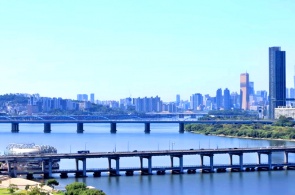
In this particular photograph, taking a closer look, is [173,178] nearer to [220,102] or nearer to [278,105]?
[278,105]

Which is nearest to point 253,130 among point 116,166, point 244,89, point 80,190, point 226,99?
point 116,166

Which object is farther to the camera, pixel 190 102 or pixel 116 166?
pixel 190 102

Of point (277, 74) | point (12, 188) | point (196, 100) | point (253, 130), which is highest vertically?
point (277, 74)

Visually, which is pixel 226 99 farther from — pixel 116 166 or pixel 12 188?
pixel 12 188

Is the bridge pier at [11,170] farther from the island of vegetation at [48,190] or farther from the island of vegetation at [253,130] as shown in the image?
the island of vegetation at [253,130]

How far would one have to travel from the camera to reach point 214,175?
27.3m

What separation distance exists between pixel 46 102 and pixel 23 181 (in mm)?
86565

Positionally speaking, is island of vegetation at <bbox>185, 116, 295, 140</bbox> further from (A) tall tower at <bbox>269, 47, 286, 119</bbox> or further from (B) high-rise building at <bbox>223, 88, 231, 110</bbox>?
(B) high-rise building at <bbox>223, 88, 231, 110</bbox>

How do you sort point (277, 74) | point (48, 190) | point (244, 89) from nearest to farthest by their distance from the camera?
point (48, 190), point (277, 74), point (244, 89)

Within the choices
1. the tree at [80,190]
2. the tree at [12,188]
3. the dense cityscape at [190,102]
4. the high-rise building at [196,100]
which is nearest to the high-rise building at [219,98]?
the dense cityscape at [190,102]

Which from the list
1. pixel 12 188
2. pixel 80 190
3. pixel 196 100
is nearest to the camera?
pixel 80 190

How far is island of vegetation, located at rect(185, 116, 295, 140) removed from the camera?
2085 inches

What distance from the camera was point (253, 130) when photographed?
55844 mm

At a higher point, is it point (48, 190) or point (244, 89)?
point (244, 89)
